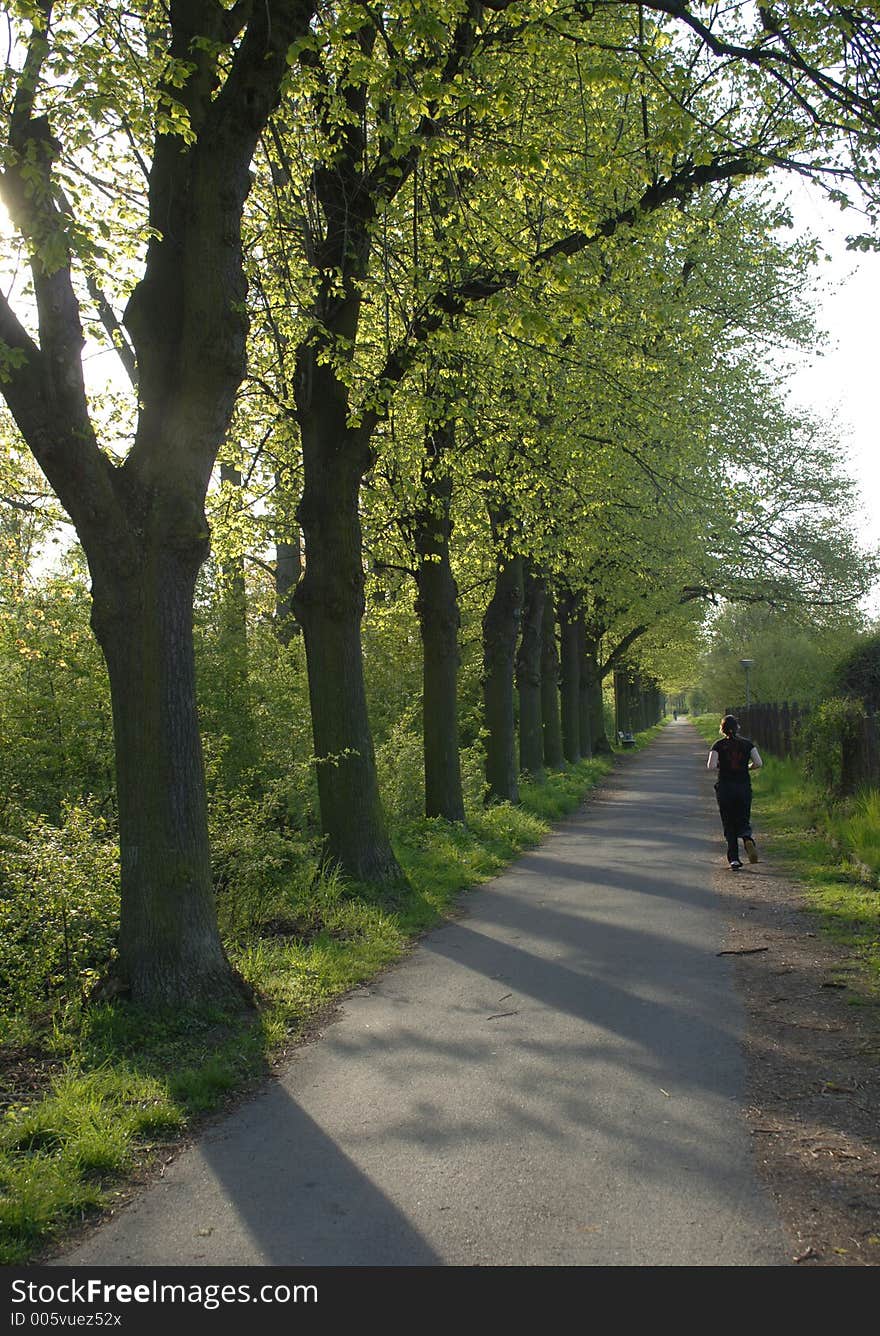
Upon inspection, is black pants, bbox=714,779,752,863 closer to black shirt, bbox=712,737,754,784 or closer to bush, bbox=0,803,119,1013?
black shirt, bbox=712,737,754,784

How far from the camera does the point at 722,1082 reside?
222 inches

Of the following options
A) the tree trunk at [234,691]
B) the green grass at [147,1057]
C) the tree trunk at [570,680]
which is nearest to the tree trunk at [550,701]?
the tree trunk at [570,680]

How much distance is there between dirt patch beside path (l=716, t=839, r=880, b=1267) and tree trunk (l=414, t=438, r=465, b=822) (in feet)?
22.6

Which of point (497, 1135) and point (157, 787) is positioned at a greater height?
point (157, 787)

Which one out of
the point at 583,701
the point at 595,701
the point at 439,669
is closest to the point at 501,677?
the point at 439,669

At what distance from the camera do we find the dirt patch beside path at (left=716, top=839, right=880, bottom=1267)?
159 inches

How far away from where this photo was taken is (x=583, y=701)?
39250mm

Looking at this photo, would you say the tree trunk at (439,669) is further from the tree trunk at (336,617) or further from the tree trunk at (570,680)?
the tree trunk at (570,680)

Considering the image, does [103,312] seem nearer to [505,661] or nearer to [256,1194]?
[505,661]

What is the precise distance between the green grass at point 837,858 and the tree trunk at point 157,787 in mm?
4751

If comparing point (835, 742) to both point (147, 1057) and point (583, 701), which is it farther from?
point (583, 701)

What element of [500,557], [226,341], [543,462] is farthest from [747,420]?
[226,341]

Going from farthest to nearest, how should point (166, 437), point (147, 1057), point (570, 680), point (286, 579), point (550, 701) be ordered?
point (570, 680)
point (550, 701)
point (286, 579)
point (166, 437)
point (147, 1057)

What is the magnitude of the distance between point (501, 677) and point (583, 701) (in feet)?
64.6
